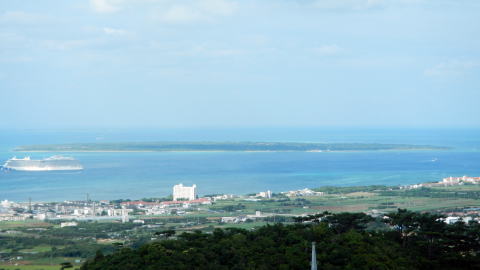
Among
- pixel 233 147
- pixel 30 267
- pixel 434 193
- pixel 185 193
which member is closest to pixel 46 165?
pixel 233 147

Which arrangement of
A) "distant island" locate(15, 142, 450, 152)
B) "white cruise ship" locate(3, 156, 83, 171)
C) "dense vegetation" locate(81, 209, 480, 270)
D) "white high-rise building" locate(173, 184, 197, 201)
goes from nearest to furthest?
"dense vegetation" locate(81, 209, 480, 270) < "white high-rise building" locate(173, 184, 197, 201) < "white cruise ship" locate(3, 156, 83, 171) < "distant island" locate(15, 142, 450, 152)

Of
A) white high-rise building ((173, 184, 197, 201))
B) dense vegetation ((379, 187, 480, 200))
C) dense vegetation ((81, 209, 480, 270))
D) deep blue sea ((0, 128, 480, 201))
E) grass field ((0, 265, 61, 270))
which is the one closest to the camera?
dense vegetation ((81, 209, 480, 270))

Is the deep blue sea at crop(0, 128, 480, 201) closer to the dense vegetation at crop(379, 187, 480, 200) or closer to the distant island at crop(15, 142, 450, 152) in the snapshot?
the distant island at crop(15, 142, 450, 152)

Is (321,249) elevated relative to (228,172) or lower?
elevated

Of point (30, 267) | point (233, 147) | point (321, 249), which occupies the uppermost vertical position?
point (321, 249)

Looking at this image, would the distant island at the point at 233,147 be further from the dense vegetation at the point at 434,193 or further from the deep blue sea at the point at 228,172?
the dense vegetation at the point at 434,193

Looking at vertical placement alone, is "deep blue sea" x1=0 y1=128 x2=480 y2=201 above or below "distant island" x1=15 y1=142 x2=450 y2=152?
below

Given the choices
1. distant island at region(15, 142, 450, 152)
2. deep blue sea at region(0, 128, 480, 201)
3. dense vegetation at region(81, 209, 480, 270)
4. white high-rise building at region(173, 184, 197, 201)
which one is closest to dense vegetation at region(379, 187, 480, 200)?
deep blue sea at region(0, 128, 480, 201)

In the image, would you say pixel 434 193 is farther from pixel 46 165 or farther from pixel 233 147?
pixel 233 147
